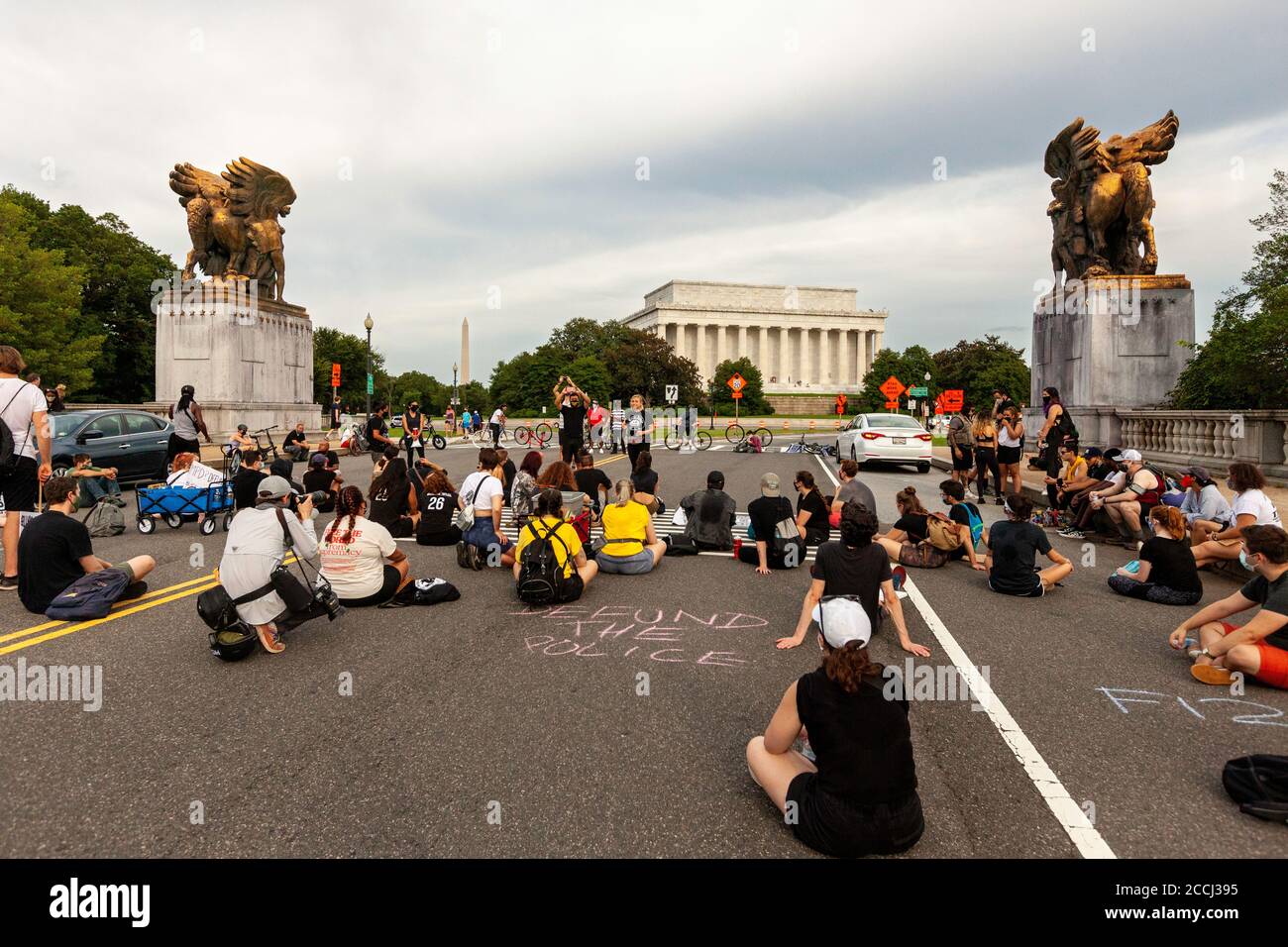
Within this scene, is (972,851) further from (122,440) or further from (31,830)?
(122,440)

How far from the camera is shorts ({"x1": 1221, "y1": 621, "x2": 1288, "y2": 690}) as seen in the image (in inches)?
214

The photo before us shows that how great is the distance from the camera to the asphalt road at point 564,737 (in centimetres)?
361

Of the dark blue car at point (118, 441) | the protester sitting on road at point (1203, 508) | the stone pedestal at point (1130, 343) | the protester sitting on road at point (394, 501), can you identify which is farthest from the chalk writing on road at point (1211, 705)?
the stone pedestal at point (1130, 343)

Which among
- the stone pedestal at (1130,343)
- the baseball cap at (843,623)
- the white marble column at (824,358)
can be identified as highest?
the white marble column at (824,358)

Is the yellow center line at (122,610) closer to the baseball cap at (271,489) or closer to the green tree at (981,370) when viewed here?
the baseball cap at (271,489)

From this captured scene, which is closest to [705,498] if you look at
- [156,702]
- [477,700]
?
[477,700]

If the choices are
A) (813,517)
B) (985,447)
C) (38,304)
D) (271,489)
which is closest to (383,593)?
(271,489)

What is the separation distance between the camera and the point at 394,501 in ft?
39.2

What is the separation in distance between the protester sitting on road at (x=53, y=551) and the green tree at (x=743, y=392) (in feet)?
282

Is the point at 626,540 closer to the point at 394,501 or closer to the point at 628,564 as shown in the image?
the point at 628,564

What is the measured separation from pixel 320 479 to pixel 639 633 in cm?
786

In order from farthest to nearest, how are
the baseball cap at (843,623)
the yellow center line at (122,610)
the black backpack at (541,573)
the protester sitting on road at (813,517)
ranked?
1. the protester sitting on road at (813,517)
2. the black backpack at (541,573)
3. the yellow center line at (122,610)
4. the baseball cap at (843,623)

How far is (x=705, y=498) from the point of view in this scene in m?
11.3

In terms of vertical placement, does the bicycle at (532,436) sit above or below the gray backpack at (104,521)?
above
